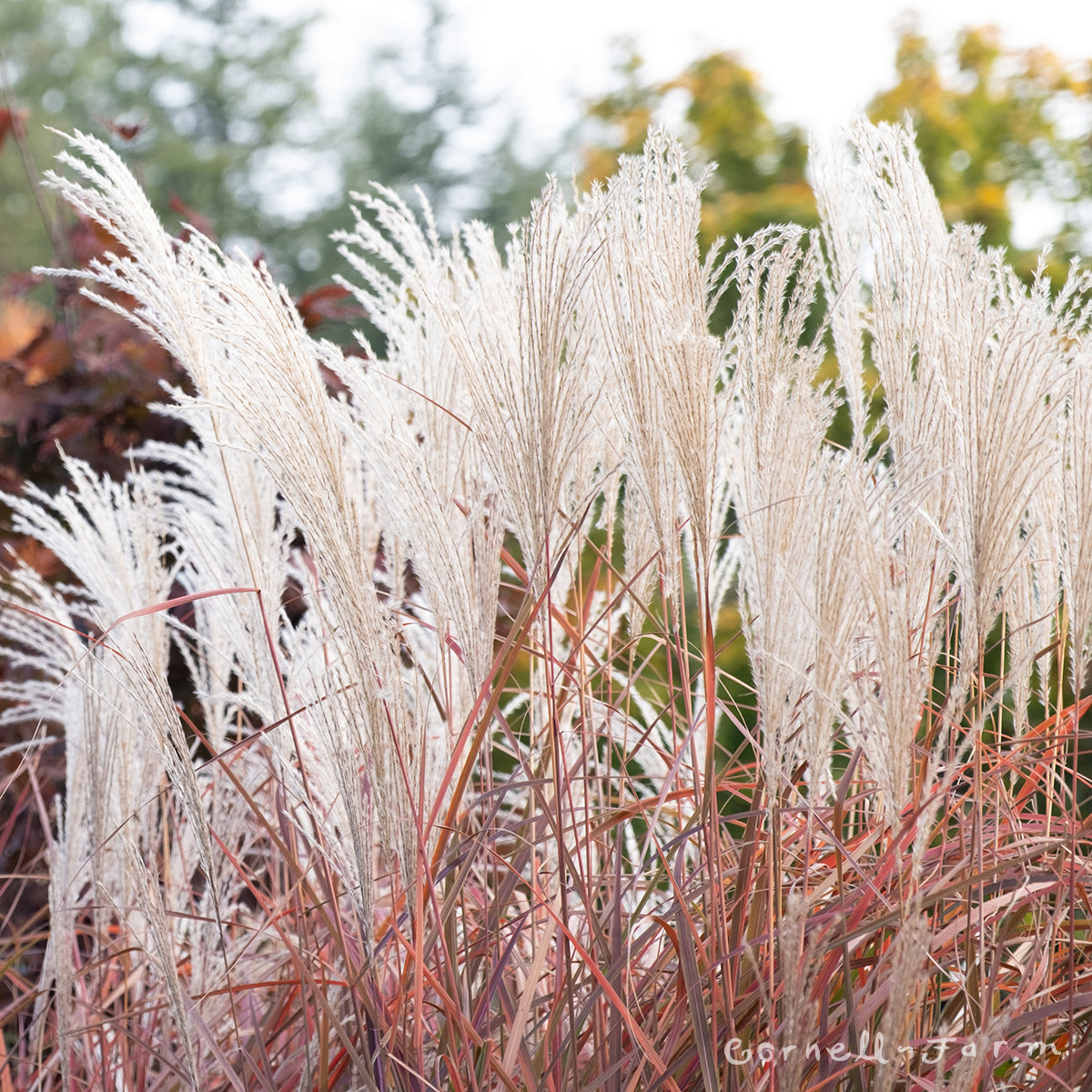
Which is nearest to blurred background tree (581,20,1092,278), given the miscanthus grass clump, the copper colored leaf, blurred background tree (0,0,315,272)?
the copper colored leaf

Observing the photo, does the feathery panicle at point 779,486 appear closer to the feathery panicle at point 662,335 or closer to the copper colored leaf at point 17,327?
the feathery panicle at point 662,335

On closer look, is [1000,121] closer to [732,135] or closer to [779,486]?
[732,135]

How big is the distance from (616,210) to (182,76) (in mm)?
22671

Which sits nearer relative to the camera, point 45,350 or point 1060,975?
point 1060,975

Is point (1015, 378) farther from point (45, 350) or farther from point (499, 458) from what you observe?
point (45, 350)

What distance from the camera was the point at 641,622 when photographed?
1820 millimetres

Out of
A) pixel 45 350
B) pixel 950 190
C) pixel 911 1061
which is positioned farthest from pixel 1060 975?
pixel 950 190

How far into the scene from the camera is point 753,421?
1.36 m

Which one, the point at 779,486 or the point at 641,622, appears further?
the point at 641,622

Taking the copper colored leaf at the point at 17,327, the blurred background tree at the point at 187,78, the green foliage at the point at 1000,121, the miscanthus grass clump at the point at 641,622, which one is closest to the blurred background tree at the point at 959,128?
the green foliage at the point at 1000,121

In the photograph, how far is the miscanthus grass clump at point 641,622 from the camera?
1.29 m

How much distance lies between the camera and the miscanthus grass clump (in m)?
1.29

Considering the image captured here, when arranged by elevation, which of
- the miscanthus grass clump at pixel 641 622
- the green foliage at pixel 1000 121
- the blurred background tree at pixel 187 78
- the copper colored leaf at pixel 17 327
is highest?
the blurred background tree at pixel 187 78

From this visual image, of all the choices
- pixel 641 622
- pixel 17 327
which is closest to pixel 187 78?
pixel 17 327
